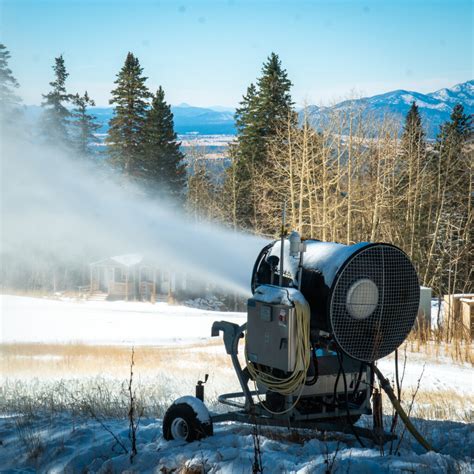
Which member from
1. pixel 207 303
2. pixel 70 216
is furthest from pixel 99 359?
pixel 207 303

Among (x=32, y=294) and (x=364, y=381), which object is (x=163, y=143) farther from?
(x=364, y=381)

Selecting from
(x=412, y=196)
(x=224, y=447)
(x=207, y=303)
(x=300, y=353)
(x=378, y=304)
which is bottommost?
(x=207, y=303)

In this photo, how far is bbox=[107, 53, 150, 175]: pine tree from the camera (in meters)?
47.1

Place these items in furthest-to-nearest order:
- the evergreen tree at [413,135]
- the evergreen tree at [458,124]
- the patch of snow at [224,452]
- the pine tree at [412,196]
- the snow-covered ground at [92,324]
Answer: the evergreen tree at [458,124], the evergreen tree at [413,135], the pine tree at [412,196], the snow-covered ground at [92,324], the patch of snow at [224,452]

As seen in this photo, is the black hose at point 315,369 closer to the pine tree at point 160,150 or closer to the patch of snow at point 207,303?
the pine tree at point 160,150

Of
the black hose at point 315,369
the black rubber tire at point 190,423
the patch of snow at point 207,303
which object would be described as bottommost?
the patch of snow at point 207,303

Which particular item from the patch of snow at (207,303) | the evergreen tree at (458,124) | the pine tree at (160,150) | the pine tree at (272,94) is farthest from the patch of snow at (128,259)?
the evergreen tree at (458,124)

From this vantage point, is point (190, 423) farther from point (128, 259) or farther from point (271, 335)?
point (128, 259)

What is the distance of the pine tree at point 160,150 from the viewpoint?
46.8m

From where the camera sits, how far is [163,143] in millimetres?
47312

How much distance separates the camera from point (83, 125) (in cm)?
5162

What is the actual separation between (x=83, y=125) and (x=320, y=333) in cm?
4868

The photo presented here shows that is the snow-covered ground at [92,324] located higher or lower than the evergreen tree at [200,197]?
lower

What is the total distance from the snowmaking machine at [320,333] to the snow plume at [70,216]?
2233 cm
